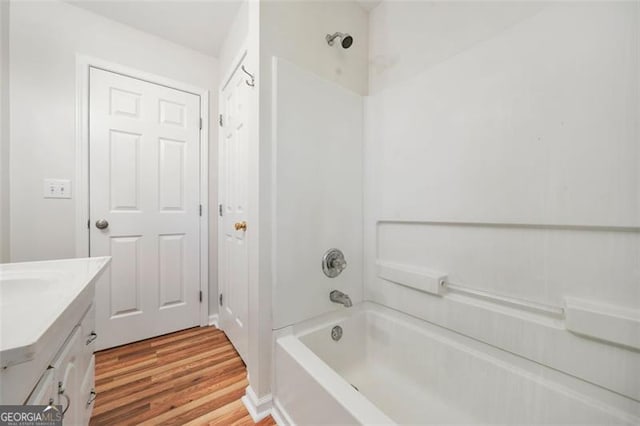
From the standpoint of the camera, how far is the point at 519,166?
0.87 metres

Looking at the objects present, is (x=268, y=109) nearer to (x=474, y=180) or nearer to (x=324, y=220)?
(x=324, y=220)

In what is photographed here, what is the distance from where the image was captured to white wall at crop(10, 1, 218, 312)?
136 centimetres

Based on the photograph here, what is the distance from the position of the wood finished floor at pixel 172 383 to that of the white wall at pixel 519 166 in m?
1.02

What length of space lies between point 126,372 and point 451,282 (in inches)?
75.6

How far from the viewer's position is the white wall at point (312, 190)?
43.9 inches

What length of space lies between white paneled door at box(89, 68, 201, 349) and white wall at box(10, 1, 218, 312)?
0.41 feet

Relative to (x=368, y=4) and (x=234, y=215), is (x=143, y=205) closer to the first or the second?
(x=234, y=215)

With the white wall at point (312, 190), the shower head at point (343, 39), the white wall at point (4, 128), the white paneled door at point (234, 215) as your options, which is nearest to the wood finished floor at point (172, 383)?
the white paneled door at point (234, 215)

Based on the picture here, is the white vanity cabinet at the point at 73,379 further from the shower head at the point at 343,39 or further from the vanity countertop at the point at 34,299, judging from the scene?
the shower head at the point at 343,39

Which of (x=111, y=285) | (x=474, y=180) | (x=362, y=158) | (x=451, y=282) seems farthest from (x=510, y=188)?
(x=111, y=285)

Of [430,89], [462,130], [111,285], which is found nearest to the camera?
[462,130]

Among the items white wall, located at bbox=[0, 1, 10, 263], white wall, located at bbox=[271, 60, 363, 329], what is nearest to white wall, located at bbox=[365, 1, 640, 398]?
white wall, located at bbox=[271, 60, 363, 329]

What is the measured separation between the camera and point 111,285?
1.62 metres

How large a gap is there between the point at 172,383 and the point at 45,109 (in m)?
1.84
